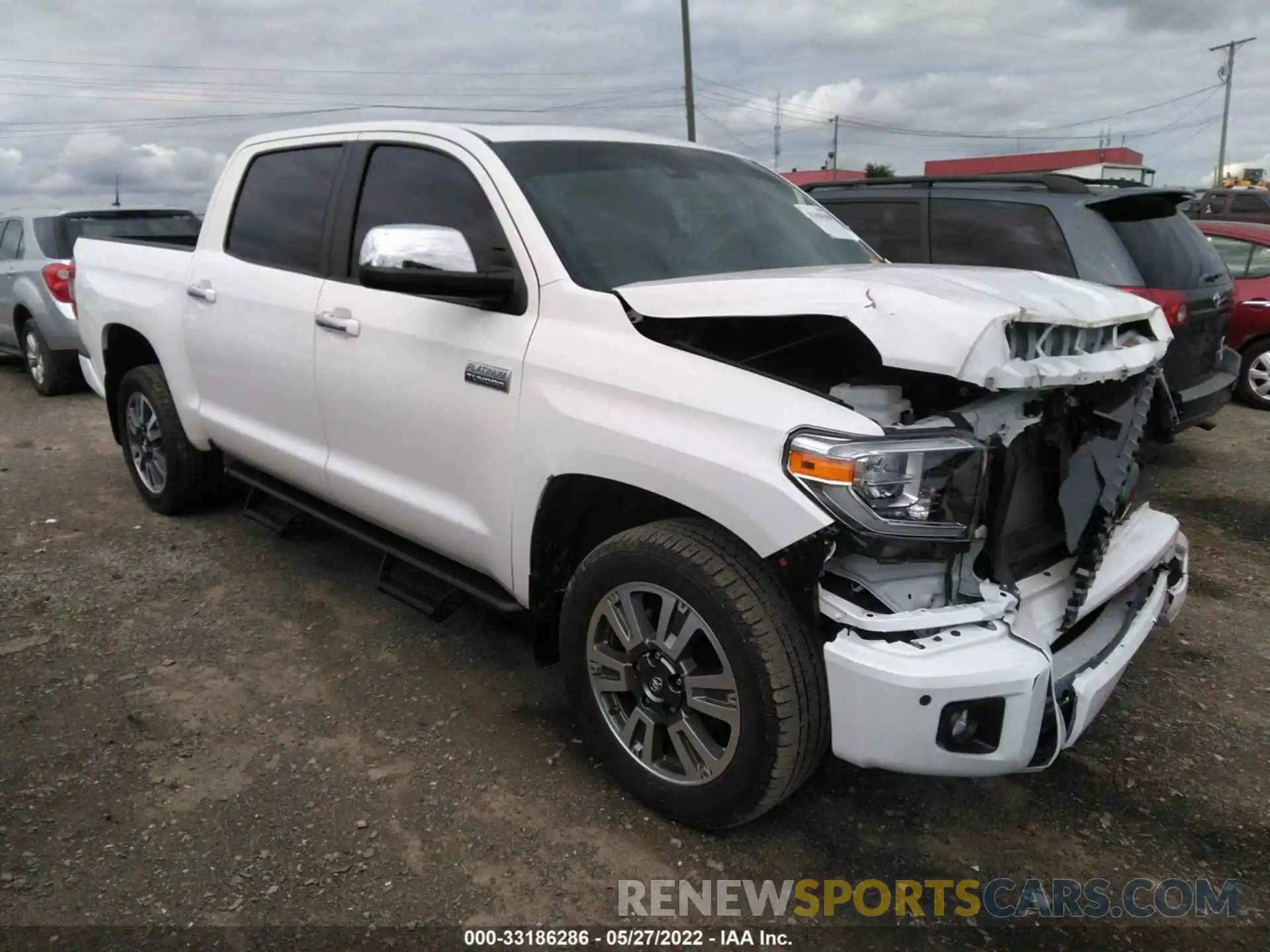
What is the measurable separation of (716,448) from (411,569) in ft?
6.04

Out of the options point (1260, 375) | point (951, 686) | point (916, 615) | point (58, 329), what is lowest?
point (1260, 375)

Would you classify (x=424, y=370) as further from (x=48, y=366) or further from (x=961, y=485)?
(x=48, y=366)

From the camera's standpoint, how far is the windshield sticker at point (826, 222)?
385cm

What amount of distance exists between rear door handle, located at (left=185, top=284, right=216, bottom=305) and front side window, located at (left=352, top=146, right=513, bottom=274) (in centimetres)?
104

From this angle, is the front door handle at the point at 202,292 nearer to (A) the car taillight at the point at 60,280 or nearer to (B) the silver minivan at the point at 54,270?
(B) the silver minivan at the point at 54,270

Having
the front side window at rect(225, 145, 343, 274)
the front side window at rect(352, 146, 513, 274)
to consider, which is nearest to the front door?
the front side window at rect(225, 145, 343, 274)

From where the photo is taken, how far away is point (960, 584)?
2.32 m

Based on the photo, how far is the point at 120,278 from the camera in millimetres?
5020

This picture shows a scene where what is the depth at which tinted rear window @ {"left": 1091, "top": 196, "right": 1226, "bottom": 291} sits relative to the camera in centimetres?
555

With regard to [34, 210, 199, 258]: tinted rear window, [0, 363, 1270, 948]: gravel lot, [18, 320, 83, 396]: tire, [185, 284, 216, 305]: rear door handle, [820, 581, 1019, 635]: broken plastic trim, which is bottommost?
[0, 363, 1270, 948]: gravel lot

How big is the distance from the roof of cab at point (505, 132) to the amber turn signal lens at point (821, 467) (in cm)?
174

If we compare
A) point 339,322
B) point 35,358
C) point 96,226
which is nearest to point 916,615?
point 339,322

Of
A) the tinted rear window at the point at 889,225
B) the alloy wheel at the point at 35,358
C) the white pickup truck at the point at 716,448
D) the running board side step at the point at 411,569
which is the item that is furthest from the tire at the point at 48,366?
the tinted rear window at the point at 889,225

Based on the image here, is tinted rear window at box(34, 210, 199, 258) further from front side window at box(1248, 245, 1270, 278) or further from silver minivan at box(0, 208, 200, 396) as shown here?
front side window at box(1248, 245, 1270, 278)
